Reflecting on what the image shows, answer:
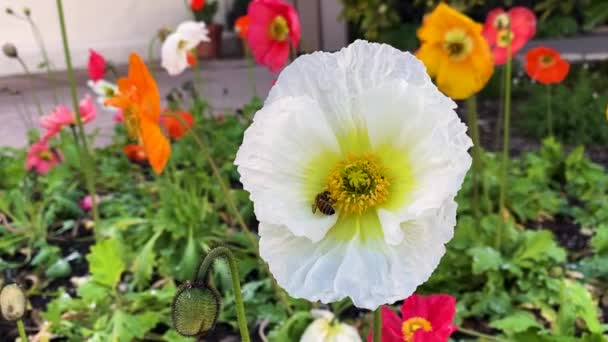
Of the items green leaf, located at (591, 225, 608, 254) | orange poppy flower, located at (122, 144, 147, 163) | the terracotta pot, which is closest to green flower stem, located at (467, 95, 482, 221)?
green leaf, located at (591, 225, 608, 254)

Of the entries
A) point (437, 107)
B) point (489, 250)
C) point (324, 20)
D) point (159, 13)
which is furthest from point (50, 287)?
point (324, 20)

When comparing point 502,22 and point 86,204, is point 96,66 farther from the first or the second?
point 502,22

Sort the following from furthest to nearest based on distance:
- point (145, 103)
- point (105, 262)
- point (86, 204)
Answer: point (86, 204) → point (105, 262) → point (145, 103)

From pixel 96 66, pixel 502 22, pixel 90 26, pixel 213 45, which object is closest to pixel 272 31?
pixel 502 22

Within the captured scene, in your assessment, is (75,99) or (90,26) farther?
(90,26)

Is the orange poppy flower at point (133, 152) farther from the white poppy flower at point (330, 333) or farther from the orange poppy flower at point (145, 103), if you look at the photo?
the white poppy flower at point (330, 333)
